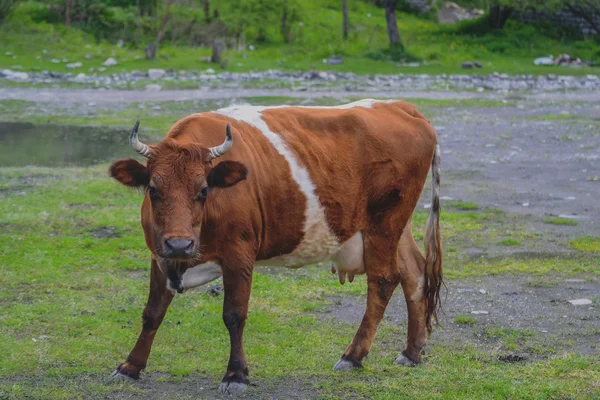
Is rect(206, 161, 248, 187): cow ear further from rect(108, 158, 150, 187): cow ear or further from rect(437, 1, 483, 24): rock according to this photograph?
Answer: rect(437, 1, 483, 24): rock

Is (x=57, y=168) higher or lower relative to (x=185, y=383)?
lower

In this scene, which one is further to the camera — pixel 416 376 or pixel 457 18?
pixel 457 18

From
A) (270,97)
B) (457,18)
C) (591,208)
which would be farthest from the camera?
(457,18)

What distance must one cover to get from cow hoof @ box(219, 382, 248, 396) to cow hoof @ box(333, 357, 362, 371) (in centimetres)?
99

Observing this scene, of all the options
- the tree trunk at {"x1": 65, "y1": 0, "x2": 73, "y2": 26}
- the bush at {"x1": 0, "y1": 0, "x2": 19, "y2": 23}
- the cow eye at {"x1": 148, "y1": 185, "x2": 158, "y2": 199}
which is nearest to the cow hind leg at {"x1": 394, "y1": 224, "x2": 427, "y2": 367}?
the cow eye at {"x1": 148, "y1": 185, "x2": 158, "y2": 199}

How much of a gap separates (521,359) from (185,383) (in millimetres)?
2915

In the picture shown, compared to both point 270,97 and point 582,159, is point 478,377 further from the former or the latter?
point 270,97

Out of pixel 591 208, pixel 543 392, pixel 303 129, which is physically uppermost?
pixel 303 129

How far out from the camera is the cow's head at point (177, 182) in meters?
6.75

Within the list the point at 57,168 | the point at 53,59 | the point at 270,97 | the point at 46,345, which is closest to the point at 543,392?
the point at 46,345

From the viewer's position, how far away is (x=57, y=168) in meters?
17.9

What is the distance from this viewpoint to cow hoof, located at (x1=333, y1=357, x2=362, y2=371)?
7.77 m

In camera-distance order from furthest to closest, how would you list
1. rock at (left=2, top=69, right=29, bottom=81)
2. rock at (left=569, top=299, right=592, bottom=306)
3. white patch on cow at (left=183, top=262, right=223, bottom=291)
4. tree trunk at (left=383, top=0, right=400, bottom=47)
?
tree trunk at (left=383, top=0, right=400, bottom=47) < rock at (left=2, top=69, right=29, bottom=81) < rock at (left=569, top=299, right=592, bottom=306) < white patch on cow at (left=183, top=262, right=223, bottom=291)

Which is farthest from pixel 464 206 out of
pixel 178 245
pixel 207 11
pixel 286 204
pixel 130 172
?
pixel 207 11
